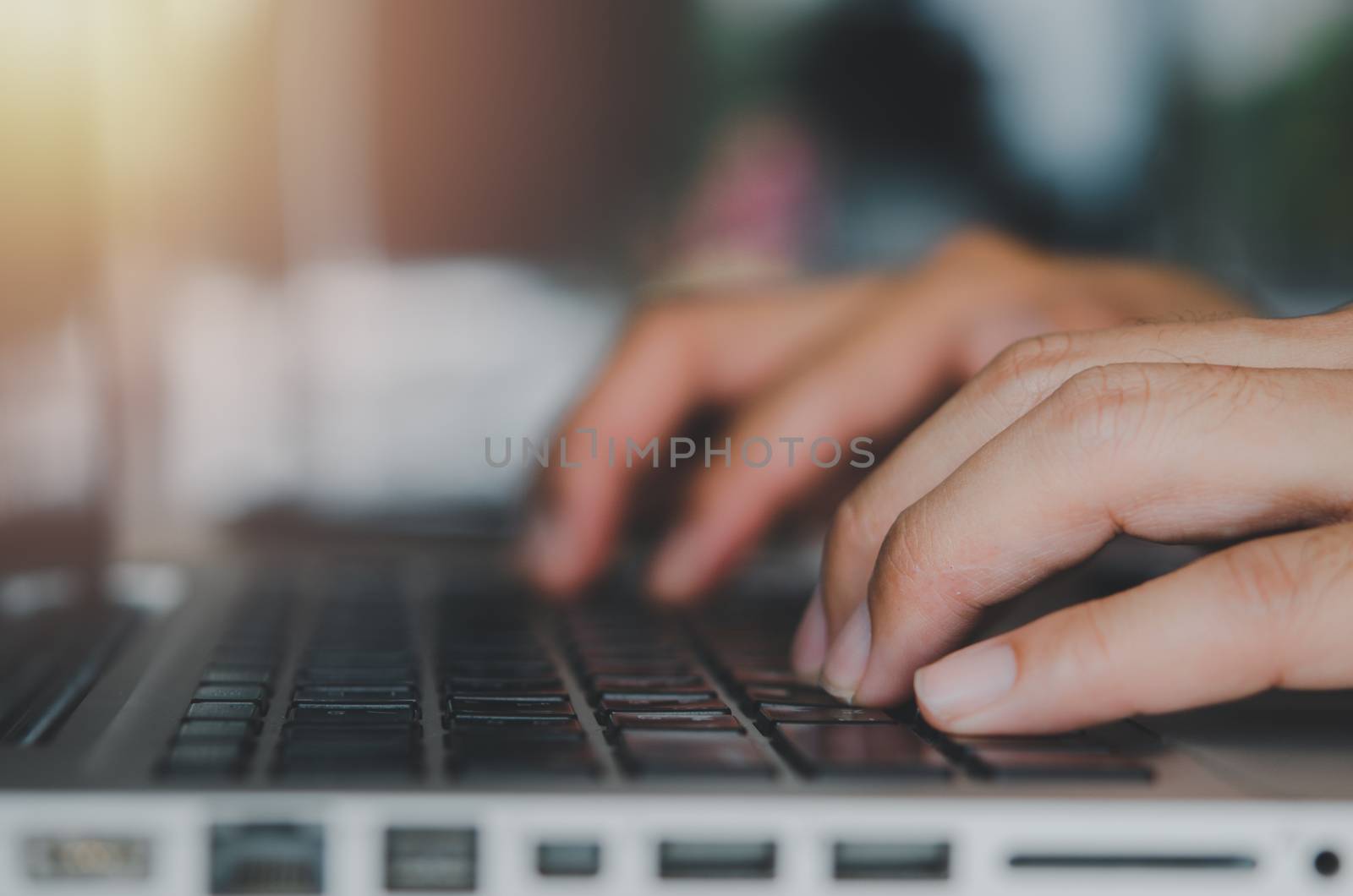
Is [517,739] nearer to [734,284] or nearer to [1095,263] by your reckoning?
[1095,263]

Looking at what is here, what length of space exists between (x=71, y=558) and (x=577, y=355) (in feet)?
2.19

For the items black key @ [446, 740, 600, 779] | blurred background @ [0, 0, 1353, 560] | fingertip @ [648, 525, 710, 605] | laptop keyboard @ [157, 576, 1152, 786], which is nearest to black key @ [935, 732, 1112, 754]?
laptop keyboard @ [157, 576, 1152, 786]

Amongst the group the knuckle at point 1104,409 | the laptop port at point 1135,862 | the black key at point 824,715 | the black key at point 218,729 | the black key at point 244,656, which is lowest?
the laptop port at point 1135,862

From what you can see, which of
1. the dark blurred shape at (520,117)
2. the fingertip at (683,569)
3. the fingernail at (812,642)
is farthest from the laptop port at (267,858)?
the dark blurred shape at (520,117)

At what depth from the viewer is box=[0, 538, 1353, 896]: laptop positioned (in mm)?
263

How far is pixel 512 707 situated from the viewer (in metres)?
0.37

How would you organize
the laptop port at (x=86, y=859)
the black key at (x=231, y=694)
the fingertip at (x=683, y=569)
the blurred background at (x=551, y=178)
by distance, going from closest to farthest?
the laptop port at (x=86, y=859), the black key at (x=231, y=694), the fingertip at (x=683, y=569), the blurred background at (x=551, y=178)

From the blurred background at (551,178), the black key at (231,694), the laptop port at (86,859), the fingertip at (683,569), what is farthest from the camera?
the blurred background at (551,178)

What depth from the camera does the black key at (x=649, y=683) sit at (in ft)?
1.33

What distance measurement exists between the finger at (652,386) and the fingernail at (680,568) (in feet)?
0.20

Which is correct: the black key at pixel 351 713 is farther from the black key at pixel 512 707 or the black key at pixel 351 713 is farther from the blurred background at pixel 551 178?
the blurred background at pixel 551 178

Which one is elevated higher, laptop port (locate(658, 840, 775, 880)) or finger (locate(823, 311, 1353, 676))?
finger (locate(823, 311, 1353, 676))

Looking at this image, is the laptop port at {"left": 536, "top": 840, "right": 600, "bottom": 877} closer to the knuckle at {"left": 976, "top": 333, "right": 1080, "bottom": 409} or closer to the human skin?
the human skin

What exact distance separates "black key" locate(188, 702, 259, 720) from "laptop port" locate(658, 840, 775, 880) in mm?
138
